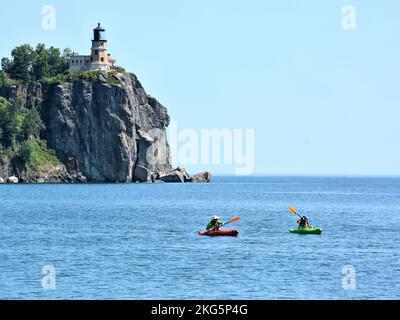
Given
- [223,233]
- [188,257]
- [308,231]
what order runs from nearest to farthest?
[188,257]
[223,233]
[308,231]

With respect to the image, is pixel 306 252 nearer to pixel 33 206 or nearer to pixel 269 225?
pixel 269 225

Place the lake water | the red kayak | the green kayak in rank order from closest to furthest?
the lake water < the red kayak < the green kayak

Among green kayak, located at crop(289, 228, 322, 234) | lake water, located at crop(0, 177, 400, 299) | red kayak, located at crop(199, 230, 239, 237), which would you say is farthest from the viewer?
green kayak, located at crop(289, 228, 322, 234)

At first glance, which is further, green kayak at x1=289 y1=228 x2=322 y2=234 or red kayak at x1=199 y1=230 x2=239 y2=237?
green kayak at x1=289 y1=228 x2=322 y2=234

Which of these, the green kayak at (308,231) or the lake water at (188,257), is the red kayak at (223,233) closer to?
the lake water at (188,257)

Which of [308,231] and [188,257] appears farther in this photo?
[308,231]

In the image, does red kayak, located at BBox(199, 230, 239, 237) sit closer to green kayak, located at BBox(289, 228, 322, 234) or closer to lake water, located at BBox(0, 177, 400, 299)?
lake water, located at BBox(0, 177, 400, 299)

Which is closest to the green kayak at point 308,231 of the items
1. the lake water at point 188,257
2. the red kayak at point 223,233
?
the lake water at point 188,257

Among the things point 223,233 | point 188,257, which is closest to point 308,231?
point 223,233

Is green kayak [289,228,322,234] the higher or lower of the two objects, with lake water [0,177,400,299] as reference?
higher

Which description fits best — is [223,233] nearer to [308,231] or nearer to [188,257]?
[308,231]

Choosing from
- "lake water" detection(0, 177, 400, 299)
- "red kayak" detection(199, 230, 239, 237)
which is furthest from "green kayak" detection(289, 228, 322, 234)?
"red kayak" detection(199, 230, 239, 237)
